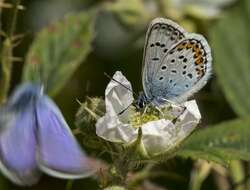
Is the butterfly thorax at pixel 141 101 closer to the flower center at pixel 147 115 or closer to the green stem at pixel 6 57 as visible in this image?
the flower center at pixel 147 115

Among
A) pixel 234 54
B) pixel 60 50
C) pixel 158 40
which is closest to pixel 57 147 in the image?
pixel 158 40

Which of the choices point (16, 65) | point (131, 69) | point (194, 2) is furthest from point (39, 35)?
point (194, 2)

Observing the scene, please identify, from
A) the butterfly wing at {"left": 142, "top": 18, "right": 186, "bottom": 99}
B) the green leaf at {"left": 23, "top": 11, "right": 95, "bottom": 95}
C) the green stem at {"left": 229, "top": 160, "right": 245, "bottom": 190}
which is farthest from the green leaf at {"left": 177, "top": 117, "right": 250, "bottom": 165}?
the green leaf at {"left": 23, "top": 11, "right": 95, "bottom": 95}

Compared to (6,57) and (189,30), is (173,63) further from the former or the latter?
(189,30)

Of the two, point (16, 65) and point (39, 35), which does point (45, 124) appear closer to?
point (39, 35)

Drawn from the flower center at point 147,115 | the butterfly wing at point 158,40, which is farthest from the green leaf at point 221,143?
the butterfly wing at point 158,40

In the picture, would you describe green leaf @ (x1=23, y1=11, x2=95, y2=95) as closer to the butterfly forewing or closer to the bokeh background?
the bokeh background
